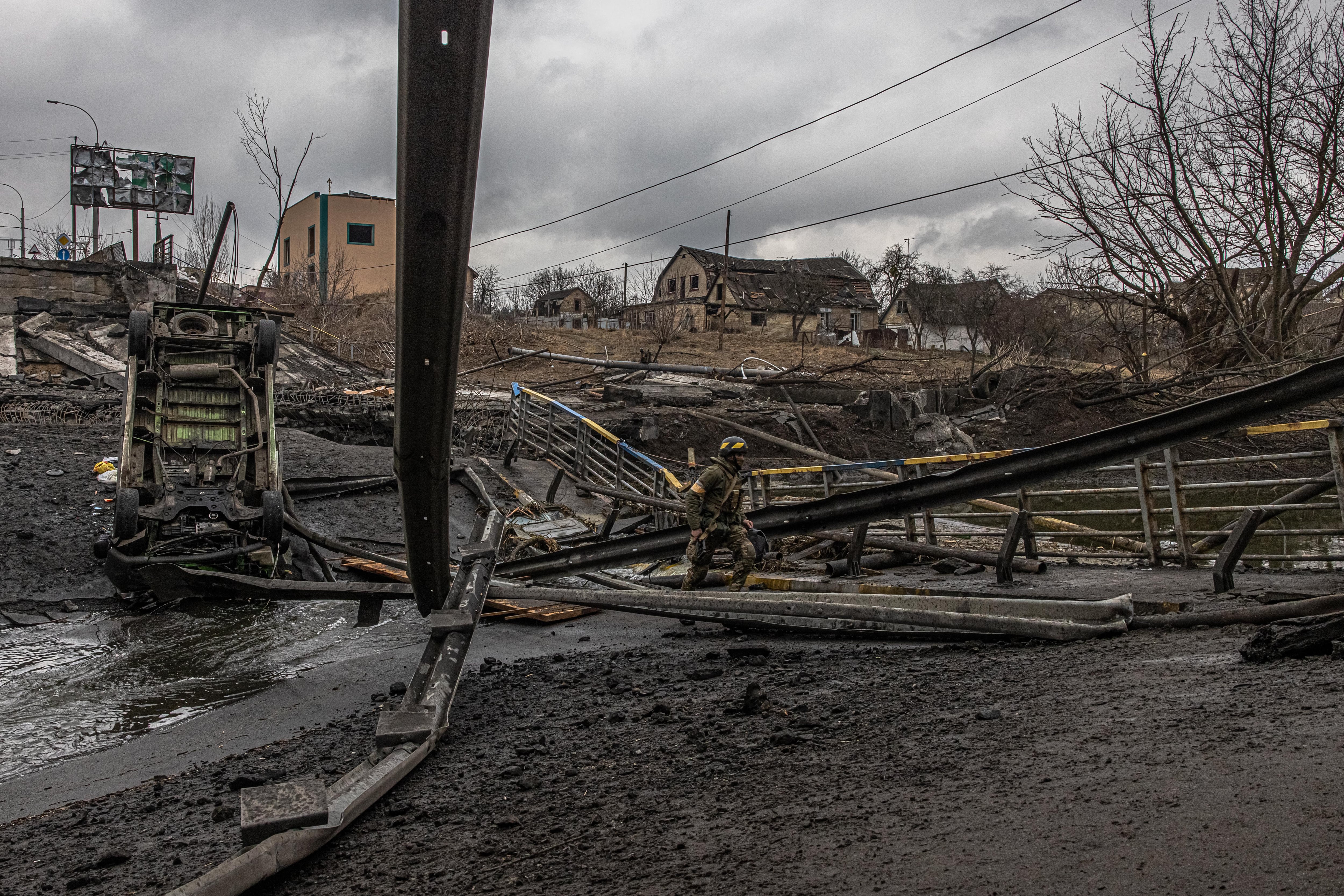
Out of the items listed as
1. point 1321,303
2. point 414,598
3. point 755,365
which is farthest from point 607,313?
point 414,598

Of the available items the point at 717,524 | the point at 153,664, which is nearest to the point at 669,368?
the point at 717,524

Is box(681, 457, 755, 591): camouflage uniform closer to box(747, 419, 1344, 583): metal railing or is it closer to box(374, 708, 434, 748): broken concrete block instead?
box(747, 419, 1344, 583): metal railing

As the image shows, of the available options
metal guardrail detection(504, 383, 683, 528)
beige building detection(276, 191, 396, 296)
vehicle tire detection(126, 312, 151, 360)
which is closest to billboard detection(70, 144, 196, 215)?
beige building detection(276, 191, 396, 296)

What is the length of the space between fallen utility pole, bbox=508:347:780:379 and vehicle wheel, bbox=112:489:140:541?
20.9 m

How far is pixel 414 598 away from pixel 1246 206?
692 inches

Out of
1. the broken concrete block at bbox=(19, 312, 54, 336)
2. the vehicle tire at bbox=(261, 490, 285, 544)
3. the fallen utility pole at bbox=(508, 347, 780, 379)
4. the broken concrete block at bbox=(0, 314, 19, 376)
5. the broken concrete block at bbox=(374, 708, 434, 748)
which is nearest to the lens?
the broken concrete block at bbox=(374, 708, 434, 748)

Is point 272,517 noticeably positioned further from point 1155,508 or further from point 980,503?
point 1155,508

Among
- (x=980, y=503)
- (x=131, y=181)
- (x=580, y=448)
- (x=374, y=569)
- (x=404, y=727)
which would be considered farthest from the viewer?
(x=131, y=181)

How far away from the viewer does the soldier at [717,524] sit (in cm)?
910

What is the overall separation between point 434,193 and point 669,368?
2895 cm

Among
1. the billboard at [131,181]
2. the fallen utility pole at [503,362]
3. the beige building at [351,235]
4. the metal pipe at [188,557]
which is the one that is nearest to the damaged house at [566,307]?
the beige building at [351,235]

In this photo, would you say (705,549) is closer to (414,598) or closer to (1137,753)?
(414,598)

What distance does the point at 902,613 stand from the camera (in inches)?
217

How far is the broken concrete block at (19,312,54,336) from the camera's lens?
25250mm
